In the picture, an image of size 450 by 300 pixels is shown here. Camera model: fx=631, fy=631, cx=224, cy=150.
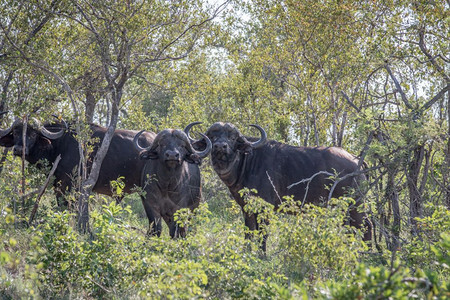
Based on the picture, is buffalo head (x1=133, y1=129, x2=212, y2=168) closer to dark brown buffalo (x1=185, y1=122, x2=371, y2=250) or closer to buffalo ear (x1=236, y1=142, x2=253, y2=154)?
dark brown buffalo (x1=185, y1=122, x2=371, y2=250)

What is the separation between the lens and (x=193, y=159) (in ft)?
26.9

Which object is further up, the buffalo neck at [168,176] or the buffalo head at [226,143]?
the buffalo head at [226,143]

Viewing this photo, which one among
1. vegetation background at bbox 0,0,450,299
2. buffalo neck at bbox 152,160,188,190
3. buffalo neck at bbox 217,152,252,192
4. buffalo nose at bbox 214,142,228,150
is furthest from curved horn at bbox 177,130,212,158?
vegetation background at bbox 0,0,450,299

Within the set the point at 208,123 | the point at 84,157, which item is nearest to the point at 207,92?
the point at 208,123

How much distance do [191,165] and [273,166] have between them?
1.19m

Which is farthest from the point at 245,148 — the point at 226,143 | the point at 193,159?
the point at 193,159

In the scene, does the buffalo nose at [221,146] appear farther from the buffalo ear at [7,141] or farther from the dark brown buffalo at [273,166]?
the buffalo ear at [7,141]

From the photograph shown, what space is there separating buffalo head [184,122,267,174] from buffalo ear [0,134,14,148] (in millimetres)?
3046

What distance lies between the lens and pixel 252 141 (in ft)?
30.5

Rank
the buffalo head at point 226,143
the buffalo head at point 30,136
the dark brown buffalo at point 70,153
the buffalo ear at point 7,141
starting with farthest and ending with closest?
the buffalo ear at point 7,141 → the dark brown buffalo at point 70,153 → the buffalo head at point 30,136 → the buffalo head at point 226,143

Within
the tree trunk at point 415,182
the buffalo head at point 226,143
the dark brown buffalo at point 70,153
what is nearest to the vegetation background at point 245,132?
the tree trunk at point 415,182

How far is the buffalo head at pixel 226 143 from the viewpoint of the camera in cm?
881

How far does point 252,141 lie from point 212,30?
1767 millimetres

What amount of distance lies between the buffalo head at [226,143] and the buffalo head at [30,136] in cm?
232
